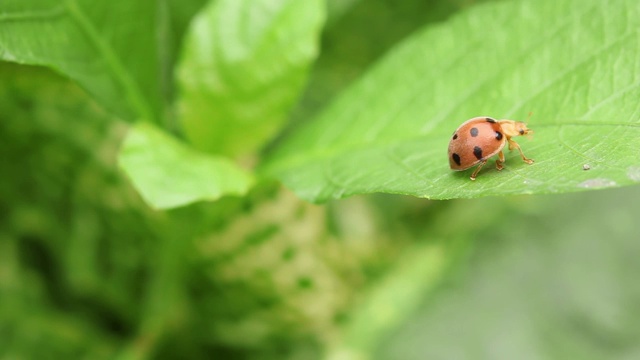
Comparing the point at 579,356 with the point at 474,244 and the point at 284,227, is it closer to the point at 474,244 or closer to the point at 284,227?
the point at 474,244

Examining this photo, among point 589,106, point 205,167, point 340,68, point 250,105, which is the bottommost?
point 589,106

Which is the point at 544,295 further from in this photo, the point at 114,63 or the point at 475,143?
the point at 114,63

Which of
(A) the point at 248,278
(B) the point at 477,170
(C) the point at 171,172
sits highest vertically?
(A) the point at 248,278

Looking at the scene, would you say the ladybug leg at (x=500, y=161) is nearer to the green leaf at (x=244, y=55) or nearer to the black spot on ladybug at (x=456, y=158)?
the black spot on ladybug at (x=456, y=158)

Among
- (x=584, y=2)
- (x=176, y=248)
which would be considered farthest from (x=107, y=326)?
(x=584, y=2)

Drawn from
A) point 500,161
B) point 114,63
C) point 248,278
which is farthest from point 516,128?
point 248,278

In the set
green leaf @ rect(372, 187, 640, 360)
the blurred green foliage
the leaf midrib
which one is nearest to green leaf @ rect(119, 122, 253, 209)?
the leaf midrib

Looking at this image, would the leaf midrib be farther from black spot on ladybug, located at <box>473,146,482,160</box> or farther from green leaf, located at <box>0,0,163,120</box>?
black spot on ladybug, located at <box>473,146,482,160</box>
